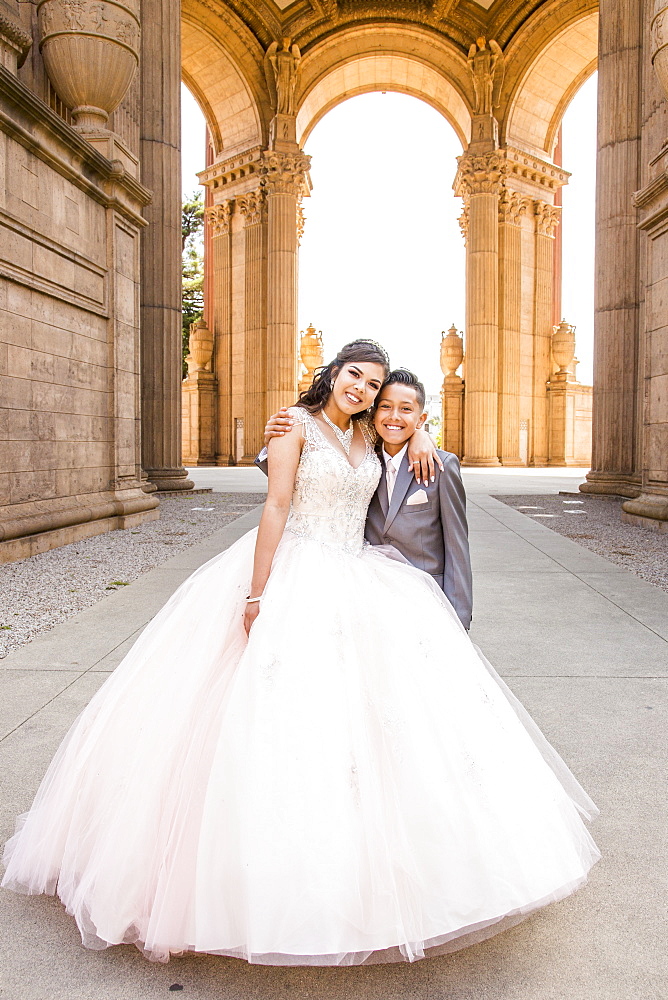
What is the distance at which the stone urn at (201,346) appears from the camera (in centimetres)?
3053

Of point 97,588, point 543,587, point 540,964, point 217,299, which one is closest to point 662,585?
point 543,587

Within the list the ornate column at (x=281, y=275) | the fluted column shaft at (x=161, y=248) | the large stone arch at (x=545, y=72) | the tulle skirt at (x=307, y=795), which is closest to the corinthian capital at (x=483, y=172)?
the large stone arch at (x=545, y=72)

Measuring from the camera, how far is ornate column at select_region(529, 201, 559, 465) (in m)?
29.9

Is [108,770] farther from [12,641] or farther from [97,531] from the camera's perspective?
[97,531]

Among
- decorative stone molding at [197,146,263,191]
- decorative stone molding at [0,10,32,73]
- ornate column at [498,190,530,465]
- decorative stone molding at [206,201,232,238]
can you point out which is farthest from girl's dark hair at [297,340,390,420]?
decorative stone molding at [206,201,232,238]

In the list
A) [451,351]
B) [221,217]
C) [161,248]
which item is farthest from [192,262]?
[161,248]

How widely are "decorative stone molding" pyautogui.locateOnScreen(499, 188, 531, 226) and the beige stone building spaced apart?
78mm

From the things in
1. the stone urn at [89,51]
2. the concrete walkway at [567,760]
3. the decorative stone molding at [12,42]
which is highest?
the stone urn at [89,51]

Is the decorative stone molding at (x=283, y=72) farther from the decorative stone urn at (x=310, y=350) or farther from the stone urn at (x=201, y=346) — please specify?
the stone urn at (x=201, y=346)

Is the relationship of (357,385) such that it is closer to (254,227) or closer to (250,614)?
(250,614)

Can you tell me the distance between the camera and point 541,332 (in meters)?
30.0

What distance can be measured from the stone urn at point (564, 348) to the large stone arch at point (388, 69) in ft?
28.6

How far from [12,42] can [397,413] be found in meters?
7.08

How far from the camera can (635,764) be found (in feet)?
8.75
